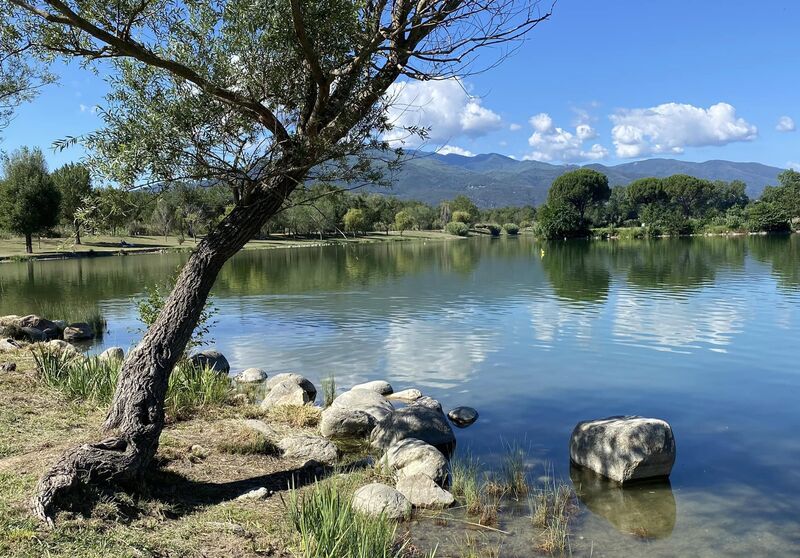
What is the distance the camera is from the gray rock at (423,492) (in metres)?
7.77

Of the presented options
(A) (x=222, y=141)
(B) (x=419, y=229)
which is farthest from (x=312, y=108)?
(B) (x=419, y=229)

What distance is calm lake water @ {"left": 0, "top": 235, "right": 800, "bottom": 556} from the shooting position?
817 cm

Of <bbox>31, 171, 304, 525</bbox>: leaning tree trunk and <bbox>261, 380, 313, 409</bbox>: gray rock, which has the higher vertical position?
<bbox>31, 171, 304, 525</bbox>: leaning tree trunk

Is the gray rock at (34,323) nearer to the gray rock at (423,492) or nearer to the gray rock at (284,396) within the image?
the gray rock at (284,396)

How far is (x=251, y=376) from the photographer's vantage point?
15211 mm

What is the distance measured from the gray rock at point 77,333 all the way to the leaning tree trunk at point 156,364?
16.4 metres

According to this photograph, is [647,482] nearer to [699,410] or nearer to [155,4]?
[699,410]

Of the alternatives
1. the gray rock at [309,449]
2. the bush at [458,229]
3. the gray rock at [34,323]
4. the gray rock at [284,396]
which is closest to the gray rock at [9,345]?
the gray rock at [34,323]

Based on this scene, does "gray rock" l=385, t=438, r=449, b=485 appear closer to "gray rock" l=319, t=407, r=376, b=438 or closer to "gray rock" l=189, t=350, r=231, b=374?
"gray rock" l=319, t=407, r=376, b=438

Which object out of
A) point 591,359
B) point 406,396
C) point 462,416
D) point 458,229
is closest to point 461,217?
point 458,229

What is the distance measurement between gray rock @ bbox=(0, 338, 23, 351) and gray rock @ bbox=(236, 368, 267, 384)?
603cm

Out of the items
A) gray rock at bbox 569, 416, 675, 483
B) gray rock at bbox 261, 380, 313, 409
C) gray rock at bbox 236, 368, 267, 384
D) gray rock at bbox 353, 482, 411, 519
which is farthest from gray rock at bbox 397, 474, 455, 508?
gray rock at bbox 236, 368, 267, 384

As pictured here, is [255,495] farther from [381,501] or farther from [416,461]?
[416,461]

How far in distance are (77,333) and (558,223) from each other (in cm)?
9651
